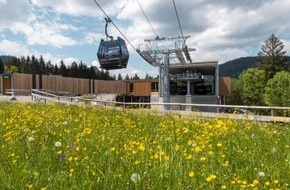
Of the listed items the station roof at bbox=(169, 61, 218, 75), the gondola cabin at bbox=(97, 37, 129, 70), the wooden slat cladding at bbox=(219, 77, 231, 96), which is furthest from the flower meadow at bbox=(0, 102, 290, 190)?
the wooden slat cladding at bbox=(219, 77, 231, 96)

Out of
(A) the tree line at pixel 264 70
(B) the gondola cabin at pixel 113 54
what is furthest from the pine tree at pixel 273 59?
(B) the gondola cabin at pixel 113 54

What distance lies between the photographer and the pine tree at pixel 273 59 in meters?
94.8

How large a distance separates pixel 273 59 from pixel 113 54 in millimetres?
75442

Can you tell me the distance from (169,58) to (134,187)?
169ft

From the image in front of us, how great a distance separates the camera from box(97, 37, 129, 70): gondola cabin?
1144 inches

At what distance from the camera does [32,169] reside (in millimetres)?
3719

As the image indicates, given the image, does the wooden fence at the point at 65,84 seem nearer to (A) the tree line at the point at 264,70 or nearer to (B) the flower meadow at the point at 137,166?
(A) the tree line at the point at 264,70

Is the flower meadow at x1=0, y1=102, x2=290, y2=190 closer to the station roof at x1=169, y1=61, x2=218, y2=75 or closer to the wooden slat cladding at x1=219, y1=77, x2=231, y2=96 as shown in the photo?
the station roof at x1=169, y1=61, x2=218, y2=75

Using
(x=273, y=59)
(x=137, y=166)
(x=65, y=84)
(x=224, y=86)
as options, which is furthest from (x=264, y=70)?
(x=137, y=166)

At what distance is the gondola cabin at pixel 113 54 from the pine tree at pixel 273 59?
2885 inches

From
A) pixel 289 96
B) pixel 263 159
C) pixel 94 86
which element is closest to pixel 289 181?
pixel 263 159

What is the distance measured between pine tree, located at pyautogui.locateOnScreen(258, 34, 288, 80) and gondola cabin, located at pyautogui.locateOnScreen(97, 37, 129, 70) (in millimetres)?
73266

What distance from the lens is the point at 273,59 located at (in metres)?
95.6

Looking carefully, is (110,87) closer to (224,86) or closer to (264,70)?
(224,86)
